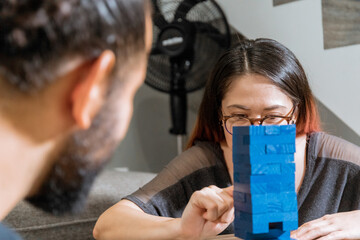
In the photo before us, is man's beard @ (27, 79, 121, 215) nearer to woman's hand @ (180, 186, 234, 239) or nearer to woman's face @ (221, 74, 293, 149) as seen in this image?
woman's hand @ (180, 186, 234, 239)

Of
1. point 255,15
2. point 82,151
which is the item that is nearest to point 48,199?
point 82,151

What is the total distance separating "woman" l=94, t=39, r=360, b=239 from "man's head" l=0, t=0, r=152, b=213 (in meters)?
0.63

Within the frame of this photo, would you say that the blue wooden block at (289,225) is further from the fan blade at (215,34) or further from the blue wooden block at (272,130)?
the fan blade at (215,34)

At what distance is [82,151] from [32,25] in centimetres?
16

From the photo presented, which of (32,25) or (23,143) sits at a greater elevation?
(32,25)

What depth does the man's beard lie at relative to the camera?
59cm

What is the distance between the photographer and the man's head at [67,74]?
20.9 inches

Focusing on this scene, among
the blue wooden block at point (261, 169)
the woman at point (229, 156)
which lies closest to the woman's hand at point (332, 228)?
the woman at point (229, 156)

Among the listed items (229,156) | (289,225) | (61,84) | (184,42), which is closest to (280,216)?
(289,225)

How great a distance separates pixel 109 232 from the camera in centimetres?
137

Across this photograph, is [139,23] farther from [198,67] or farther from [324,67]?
[198,67]

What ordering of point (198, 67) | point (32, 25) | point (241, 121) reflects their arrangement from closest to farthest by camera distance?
1. point (32, 25)
2. point (241, 121)
3. point (198, 67)

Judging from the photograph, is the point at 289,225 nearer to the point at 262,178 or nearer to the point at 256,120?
the point at 262,178

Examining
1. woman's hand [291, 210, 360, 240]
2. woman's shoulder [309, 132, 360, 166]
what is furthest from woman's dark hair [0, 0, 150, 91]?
woman's shoulder [309, 132, 360, 166]
